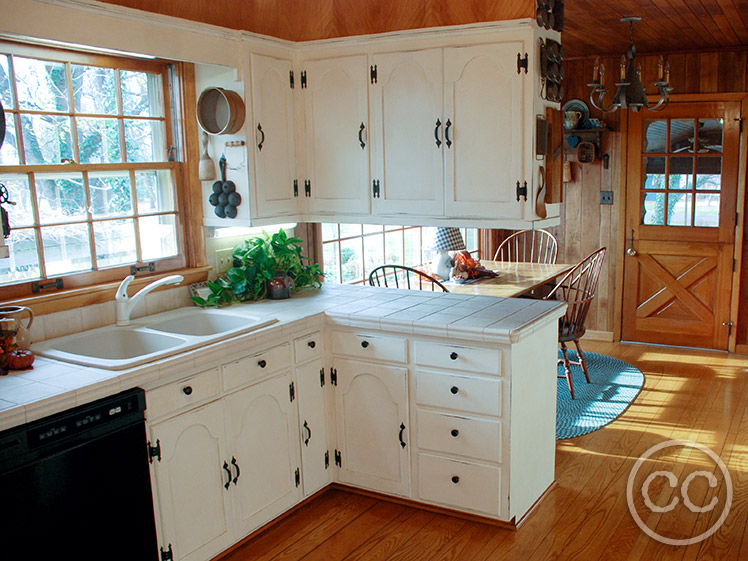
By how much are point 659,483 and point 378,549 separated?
1.45 metres

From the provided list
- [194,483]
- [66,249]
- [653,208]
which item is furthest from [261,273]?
[653,208]

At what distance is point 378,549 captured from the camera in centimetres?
289

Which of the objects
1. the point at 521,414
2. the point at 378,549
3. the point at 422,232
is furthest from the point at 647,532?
the point at 422,232

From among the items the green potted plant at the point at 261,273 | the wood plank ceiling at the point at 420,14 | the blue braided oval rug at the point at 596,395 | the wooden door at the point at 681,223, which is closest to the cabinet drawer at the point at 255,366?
the green potted plant at the point at 261,273

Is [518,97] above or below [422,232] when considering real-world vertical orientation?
above

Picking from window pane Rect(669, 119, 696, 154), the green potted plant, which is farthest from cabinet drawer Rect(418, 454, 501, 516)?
window pane Rect(669, 119, 696, 154)

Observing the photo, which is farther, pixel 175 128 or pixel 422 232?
pixel 422 232

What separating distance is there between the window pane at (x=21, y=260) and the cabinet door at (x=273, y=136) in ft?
3.35

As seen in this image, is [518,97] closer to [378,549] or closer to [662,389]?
[378,549]

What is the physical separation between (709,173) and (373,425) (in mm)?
3929

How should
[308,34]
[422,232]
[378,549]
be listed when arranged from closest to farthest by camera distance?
[378,549] → [308,34] → [422,232]

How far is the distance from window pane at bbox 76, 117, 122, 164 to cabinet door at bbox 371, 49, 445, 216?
1.19 m

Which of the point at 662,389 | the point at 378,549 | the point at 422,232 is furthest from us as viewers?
the point at 422,232

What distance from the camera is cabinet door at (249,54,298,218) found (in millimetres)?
3400
